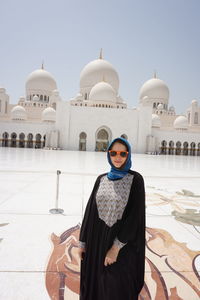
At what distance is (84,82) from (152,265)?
33.6 meters

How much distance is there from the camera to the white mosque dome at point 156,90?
37.5 metres

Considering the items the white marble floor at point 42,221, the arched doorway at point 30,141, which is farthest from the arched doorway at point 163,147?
the white marble floor at point 42,221

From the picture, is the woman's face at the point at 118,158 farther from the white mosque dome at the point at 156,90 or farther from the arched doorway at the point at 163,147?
the white mosque dome at the point at 156,90

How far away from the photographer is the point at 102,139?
26312mm

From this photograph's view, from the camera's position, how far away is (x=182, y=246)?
2695mm

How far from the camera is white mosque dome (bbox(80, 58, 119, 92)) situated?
33.4 metres

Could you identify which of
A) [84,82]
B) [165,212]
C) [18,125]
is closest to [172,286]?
[165,212]

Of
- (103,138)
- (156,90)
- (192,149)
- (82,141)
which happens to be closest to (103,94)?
(103,138)

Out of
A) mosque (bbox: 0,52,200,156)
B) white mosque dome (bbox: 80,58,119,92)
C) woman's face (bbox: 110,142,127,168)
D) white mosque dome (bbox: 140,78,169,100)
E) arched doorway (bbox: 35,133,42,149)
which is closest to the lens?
woman's face (bbox: 110,142,127,168)

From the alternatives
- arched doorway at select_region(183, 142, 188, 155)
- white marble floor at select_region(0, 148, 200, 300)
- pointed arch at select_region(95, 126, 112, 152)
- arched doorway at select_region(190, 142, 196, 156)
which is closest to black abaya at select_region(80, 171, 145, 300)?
white marble floor at select_region(0, 148, 200, 300)

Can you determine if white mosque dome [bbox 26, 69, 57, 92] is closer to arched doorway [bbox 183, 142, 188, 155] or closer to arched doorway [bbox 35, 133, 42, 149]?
arched doorway [bbox 35, 133, 42, 149]

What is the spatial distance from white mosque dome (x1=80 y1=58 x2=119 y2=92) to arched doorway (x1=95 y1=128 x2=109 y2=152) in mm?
9918

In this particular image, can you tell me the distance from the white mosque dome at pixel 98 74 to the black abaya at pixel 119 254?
32.8 metres

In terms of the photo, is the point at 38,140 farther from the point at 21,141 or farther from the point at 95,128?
the point at 95,128
